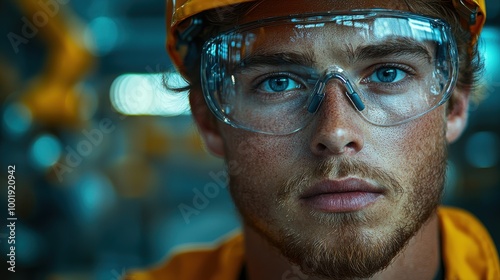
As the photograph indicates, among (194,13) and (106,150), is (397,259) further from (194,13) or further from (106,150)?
(106,150)

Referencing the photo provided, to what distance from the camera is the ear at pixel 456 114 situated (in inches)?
80.6

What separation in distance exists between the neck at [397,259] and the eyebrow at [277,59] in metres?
0.52

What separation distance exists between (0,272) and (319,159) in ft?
8.58

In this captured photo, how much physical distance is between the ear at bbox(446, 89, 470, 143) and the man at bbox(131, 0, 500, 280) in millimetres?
101

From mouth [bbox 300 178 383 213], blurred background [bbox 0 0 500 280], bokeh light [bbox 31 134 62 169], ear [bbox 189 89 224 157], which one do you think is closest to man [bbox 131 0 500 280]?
mouth [bbox 300 178 383 213]

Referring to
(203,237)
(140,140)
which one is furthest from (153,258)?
(140,140)

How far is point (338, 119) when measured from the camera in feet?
5.43

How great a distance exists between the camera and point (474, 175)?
4426 millimetres

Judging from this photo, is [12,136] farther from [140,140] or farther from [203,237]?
[203,237]

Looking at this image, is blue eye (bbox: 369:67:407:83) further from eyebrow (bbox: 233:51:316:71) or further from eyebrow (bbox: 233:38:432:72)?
eyebrow (bbox: 233:51:316:71)

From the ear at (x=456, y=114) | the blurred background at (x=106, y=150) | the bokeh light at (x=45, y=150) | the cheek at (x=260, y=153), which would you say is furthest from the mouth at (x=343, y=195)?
the bokeh light at (x=45, y=150)

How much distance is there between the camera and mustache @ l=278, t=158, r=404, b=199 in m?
1.67

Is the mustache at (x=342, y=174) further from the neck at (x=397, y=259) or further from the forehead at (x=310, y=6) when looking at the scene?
the forehead at (x=310, y=6)

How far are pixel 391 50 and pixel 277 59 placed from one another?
1.00 feet
